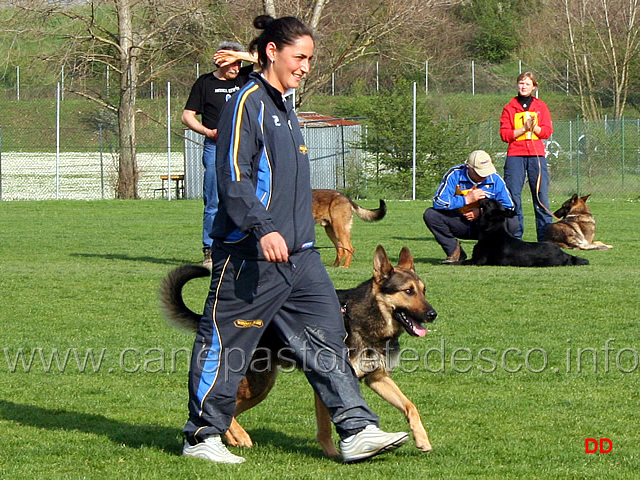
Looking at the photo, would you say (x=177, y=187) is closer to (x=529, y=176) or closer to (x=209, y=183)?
(x=529, y=176)

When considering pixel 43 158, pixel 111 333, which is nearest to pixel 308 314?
pixel 111 333

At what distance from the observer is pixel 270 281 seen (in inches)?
151

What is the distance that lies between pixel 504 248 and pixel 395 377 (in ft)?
16.6

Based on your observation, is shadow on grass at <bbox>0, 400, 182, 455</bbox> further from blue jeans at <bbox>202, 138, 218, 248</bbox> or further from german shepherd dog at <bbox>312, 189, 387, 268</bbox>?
german shepherd dog at <bbox>312, 189, 387, 268</bbox>

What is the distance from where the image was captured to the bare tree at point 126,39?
25.2 metres

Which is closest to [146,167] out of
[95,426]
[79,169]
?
[79,169]

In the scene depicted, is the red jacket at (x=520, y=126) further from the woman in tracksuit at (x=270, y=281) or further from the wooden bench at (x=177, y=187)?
the wooden bench at (x=177, y=187)

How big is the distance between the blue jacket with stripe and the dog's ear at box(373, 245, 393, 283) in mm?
791

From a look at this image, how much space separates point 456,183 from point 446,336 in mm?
4371

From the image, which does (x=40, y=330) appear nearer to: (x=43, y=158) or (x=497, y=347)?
(x=497, y=347)

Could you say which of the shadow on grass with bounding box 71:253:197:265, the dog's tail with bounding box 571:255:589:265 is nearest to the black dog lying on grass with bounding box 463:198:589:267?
the dog's tail with bounding box 571:255:589:265

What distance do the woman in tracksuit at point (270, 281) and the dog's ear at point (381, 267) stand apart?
66 cm

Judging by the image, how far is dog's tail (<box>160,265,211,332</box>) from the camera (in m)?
4.40

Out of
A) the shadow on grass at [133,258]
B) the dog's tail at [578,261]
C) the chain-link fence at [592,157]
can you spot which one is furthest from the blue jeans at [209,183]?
the chain-link fence at [592,157]
